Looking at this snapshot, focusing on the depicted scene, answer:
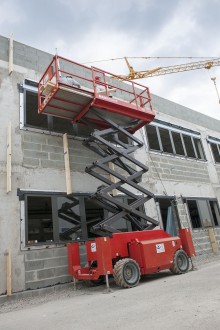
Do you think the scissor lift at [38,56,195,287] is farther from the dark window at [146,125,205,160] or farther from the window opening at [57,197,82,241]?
the dark window at [146,125,205,160]

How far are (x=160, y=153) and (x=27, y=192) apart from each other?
290 inches

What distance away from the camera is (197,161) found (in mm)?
15852

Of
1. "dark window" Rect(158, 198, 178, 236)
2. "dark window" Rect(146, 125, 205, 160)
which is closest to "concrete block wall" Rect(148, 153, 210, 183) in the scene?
"dark window" Rect(146, 125, 205, 160)

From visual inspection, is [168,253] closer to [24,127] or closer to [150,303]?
[150,303]

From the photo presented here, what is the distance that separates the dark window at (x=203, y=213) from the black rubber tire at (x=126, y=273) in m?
6.96

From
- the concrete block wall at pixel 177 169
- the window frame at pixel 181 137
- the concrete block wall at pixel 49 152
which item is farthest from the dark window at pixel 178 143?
the concrete block wall at pixel 49 152

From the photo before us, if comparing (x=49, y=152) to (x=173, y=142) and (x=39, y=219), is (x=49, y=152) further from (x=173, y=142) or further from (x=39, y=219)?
(x=173, y=142)

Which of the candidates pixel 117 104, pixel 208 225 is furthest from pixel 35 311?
pixel 208 225

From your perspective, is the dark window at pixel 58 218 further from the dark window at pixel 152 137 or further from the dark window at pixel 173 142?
the dark window at pixel 173 142

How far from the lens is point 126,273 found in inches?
283

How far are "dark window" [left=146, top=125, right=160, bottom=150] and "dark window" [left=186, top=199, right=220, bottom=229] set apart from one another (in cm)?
308

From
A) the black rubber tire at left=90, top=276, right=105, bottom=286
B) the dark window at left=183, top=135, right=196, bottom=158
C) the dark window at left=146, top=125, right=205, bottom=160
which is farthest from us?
the dark window at left=183, top=135, right=196, bottom=158

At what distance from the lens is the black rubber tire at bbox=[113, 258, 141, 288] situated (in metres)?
6.96

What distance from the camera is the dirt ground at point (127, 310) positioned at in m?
3.90
